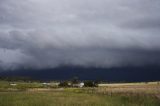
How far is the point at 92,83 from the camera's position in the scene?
160625mm

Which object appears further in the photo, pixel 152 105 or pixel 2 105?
pixel 152 105

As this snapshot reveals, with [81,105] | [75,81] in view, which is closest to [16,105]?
[81,105]

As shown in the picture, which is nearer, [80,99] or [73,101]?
[73,101]

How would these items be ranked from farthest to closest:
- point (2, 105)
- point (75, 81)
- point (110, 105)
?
1. point (75, 81)
2. point (110, 105)
3. point (2, 105)

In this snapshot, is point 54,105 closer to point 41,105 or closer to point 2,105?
point 41,105

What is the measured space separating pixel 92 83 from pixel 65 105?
395ft

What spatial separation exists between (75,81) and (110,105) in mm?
154005

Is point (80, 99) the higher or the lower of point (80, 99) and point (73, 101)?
the higher

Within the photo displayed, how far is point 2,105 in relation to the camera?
38938 millimetres

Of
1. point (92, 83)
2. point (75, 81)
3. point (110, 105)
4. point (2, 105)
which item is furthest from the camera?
point (75, 81)

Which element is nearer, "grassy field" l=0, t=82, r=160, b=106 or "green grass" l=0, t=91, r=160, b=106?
"green grass" l=0, t=91, r=160, b=106

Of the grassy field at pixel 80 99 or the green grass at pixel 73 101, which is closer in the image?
the green grass at pixel 73 101

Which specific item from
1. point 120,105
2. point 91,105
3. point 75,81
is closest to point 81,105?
point 91,105

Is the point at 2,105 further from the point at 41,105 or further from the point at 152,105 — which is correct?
the point at 152,105
